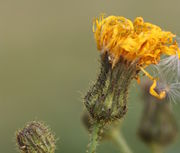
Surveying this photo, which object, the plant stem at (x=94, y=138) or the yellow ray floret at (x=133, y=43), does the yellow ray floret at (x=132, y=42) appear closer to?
the yellow ray floret at (x=133, y=43)

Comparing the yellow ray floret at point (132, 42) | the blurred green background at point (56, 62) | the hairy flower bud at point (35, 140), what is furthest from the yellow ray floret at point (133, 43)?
the blurred green background at point (56, 62)

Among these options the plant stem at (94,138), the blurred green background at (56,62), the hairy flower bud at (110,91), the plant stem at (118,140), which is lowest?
the plant stem at (94,138)

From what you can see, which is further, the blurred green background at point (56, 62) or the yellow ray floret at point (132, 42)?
Answer: the blurred green background at point (56, 62)

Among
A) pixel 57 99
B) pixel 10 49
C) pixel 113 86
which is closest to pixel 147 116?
pixel 113 86

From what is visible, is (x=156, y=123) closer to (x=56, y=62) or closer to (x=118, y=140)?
(x=118, y=140)

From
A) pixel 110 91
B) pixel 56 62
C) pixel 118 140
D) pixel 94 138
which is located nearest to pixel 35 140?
pixel 94 138

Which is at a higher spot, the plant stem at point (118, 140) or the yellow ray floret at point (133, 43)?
the plant stem at point (118, 140)
